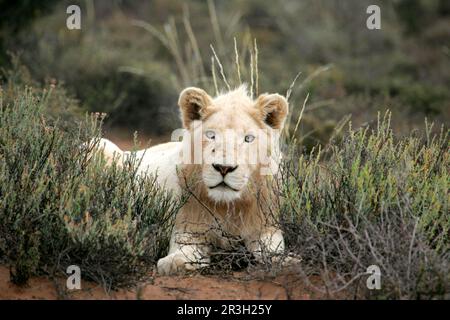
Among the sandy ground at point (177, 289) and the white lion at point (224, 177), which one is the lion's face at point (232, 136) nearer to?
the white lion at point (224, 177)

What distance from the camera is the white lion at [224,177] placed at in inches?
215

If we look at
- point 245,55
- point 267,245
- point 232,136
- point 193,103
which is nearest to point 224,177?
point 232,136

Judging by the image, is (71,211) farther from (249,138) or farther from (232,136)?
(249,138)

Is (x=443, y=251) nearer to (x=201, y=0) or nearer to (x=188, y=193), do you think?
(x=188, y=193)

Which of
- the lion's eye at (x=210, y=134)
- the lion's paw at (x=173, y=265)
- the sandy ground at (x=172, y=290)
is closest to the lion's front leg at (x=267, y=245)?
the sandy ground at (x=172, y=290)

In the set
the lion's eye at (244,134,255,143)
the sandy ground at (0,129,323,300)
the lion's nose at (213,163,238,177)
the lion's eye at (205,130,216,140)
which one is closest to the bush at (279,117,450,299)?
the sandy ground at (0,129,323,300)

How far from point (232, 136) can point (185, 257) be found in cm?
99

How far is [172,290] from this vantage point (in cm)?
502

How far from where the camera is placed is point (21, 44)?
40.8 feet

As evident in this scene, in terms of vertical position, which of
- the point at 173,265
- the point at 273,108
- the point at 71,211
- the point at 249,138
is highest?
the point at 273,108

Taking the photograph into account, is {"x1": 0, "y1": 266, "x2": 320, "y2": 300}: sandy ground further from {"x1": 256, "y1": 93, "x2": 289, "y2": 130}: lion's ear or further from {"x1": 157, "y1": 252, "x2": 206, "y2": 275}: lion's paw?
{"x1": 256, "y1": 93, "x2": 289, "y2": 130}: lion's ear

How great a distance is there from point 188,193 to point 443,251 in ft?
6.45

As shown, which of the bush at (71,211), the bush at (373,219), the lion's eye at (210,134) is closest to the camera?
the bush at (373,219)

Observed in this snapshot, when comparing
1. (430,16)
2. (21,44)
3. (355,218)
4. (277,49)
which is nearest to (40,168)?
(355,218)
